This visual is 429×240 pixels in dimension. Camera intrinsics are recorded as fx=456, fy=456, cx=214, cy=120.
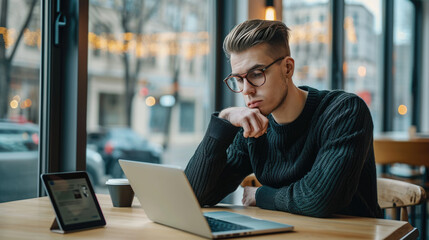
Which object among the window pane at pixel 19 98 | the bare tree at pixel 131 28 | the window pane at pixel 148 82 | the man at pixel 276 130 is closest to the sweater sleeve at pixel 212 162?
the man at pixel 276 130

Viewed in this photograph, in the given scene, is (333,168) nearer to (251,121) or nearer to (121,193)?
(251,121)

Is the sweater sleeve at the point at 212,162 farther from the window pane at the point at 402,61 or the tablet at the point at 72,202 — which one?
the window pane at the point at 402,61

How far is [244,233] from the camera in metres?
1.06

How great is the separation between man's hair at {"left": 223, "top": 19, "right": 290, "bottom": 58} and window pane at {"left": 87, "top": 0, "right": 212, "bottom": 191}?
14.6 ft

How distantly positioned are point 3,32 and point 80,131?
535 mm

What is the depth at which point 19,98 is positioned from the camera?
2057 mm

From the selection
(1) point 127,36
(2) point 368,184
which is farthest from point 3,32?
(1) point 127,36

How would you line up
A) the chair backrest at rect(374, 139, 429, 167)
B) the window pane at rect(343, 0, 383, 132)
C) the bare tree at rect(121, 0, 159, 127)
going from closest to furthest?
the chair backrest at rect(374, 139, 429, 167)
the window pane at rect(343, 0, 383, 132)
the bare tree at rect(121, 0, 159, 127)

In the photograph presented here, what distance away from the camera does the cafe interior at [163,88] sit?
4.83 ft

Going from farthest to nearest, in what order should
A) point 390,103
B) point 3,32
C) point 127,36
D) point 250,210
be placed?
point 127,36 < point 390,103 < point 3,32 < point 250,210

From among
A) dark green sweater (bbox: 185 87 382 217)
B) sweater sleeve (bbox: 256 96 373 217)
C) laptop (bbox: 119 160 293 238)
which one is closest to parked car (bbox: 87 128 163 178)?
dark green sweater (bbox: 185 87 382 217)

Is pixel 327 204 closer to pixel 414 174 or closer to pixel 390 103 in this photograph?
pixel 414 174

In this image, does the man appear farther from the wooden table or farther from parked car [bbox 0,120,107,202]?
parked car [bbox 0,120,107,202]

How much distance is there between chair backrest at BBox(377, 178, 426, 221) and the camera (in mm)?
1614
